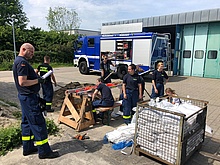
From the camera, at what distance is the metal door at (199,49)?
14273 millimetres

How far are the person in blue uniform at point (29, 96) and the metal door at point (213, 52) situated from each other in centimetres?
1370

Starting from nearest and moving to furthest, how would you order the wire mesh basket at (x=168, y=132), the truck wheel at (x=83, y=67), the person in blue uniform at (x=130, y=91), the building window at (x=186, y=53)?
1. the wire mesh basket at (x=168, y=132)
2. the person in blue uniform at (x=130, y=91)
3. the truck wheel at (x=83, y=67)
4. the building window at (x=186, y=53)

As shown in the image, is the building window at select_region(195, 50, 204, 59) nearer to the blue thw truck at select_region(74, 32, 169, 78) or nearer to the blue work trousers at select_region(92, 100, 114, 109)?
the blue thw truck at select_region(74, 32, 169, 78)

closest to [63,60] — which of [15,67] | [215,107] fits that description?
[215,107]

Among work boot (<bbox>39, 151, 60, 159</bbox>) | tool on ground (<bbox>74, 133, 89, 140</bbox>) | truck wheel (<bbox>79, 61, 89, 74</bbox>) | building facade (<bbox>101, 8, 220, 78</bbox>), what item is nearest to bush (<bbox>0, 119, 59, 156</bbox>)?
work boot (<bbox>39, 151, 60, 159</bbox>)

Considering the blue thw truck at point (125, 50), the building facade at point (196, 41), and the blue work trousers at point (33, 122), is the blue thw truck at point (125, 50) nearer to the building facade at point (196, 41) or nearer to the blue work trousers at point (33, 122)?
the building facade at point (196, 41)

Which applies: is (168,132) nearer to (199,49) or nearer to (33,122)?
(33,122)

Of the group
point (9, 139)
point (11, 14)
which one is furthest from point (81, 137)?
point (11, 14)

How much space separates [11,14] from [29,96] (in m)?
40.8

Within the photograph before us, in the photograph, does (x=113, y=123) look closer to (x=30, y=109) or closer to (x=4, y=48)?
(x=30, y=109)

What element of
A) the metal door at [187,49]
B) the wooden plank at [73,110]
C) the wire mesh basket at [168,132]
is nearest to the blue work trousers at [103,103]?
the wooden plank at [73,110]

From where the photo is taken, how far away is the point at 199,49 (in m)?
14.6

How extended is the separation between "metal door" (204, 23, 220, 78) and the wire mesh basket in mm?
11897

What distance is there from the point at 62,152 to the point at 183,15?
14.0 m
